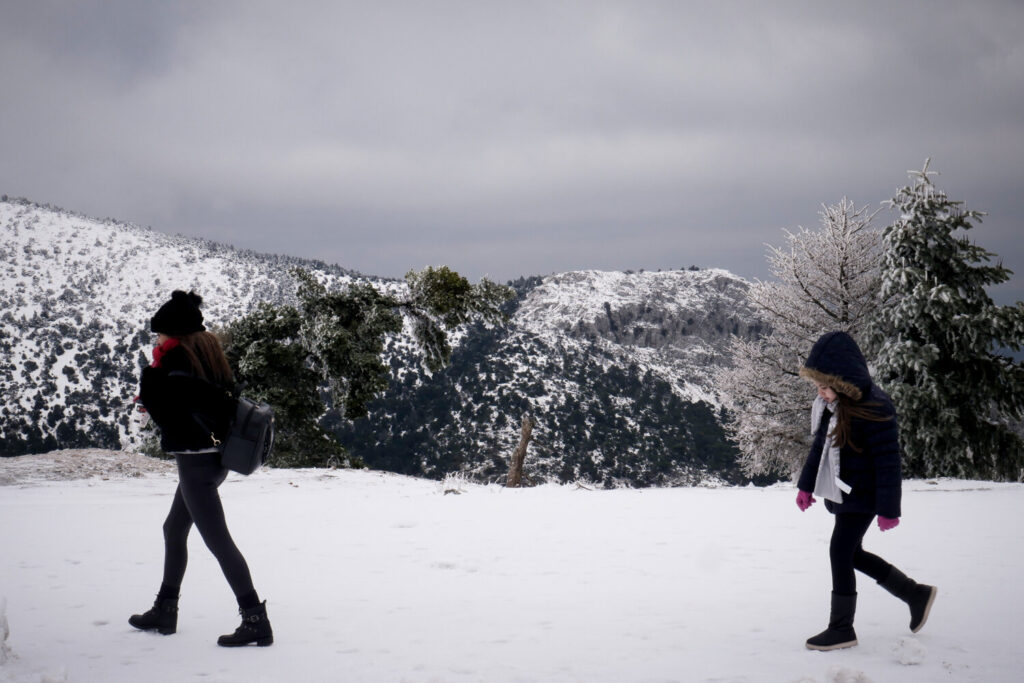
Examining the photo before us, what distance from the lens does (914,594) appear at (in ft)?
12.9

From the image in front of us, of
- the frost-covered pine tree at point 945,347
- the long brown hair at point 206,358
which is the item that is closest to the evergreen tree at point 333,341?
the frost-covered pine tree at point 945,347

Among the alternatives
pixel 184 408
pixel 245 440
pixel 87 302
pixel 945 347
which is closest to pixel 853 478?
pixel 245 440

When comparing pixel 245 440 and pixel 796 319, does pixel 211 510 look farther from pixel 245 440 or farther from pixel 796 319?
pixel 796 319

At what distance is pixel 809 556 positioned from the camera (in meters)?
6.38

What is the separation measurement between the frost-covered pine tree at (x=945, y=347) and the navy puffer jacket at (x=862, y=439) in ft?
51.0

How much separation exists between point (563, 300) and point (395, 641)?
140m

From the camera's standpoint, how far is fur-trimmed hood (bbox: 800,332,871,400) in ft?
12.9

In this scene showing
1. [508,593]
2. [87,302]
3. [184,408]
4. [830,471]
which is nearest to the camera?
[184,408]

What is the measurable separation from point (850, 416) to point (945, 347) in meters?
17.6

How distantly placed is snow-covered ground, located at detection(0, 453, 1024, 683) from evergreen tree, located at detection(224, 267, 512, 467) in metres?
12.9

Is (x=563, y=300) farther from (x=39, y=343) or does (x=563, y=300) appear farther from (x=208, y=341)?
(x=208, y=341)

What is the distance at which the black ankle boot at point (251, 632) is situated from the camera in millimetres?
3723

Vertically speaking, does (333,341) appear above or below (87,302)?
below

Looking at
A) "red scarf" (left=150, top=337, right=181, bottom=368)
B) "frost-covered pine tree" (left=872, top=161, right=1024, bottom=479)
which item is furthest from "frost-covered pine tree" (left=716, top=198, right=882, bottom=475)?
"red scarf" (left=150, top=337, right=181, bottom=368)
